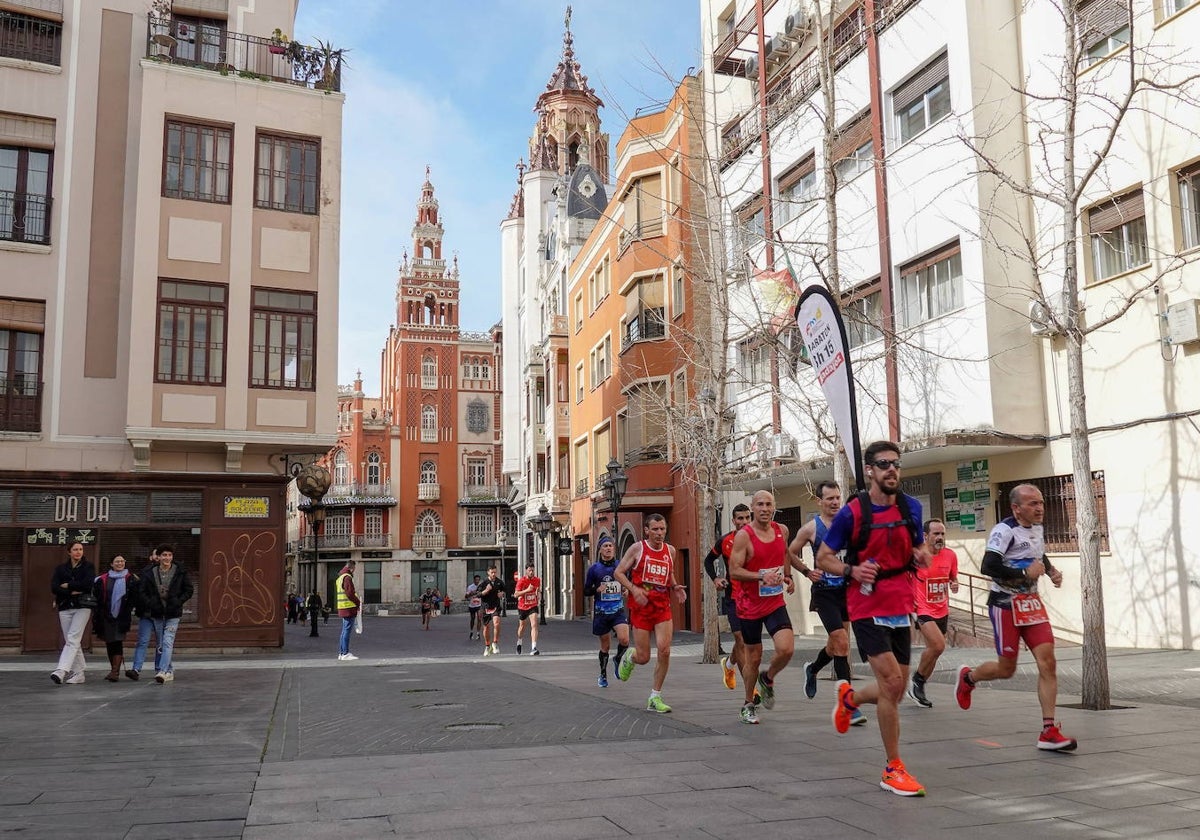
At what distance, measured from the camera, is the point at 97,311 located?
22047 millimetres

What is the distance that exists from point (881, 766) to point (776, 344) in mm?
9991

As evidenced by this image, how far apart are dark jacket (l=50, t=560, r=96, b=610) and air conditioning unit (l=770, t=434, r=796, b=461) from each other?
14263 millimetres

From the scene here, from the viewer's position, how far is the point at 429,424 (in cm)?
8062

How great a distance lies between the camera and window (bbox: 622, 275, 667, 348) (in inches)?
1292

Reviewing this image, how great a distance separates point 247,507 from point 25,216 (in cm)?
751

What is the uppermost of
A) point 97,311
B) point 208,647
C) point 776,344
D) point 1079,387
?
point 97,311

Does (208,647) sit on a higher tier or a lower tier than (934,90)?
lower

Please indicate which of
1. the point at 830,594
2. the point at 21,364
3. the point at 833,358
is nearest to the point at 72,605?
the point at 21,364

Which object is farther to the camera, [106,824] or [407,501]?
[407,501]

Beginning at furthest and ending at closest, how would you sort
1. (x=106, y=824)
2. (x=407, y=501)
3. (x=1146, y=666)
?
(x=407, y=501)
(x=1146, y=666)
(x=106, y=824)

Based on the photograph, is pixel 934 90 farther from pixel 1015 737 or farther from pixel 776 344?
pixel 1015 737

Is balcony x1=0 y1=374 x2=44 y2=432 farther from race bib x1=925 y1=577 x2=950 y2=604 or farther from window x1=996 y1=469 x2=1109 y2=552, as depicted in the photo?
window x1=996 y1=469 x2=1109 y2=552

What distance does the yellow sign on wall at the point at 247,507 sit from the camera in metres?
22.1

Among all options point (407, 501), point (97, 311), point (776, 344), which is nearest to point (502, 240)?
point (407, 501)
